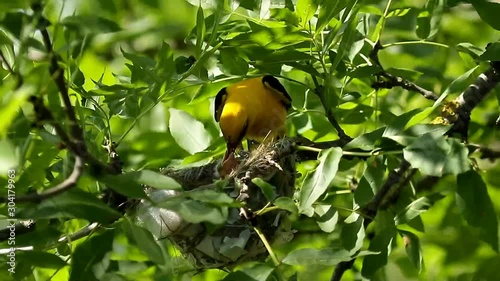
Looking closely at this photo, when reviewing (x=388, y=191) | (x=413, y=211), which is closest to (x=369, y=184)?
(x=413, y=211)

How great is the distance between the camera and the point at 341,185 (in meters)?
3.60

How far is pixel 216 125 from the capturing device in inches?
141

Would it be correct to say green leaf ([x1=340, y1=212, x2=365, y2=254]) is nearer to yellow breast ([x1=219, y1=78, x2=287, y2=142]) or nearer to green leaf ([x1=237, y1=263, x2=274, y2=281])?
green leaf ([x1=237, y1=263, x2=274, y2=281])

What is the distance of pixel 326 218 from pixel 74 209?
87cm

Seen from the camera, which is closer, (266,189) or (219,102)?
(266,189)

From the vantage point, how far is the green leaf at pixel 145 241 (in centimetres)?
184

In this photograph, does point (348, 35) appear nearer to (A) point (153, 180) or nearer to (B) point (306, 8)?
(B) point (306, 8)

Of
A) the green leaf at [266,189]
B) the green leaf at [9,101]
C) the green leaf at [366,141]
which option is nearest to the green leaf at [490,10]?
the green leaf at [366,141]

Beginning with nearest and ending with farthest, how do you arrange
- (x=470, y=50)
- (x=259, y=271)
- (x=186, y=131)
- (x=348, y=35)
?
(x=259, y=271) → (x=348, y=35) → (x=470, y=50) → (x=186, y=131)

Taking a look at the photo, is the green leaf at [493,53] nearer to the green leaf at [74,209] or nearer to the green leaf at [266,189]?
the green leaf at [266,189]

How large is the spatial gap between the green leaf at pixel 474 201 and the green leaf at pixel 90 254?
1040 mm

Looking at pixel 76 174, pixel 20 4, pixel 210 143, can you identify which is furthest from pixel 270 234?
pixel 20 4

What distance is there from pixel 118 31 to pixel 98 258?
68 centimetres

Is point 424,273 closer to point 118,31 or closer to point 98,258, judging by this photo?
point 98,258
